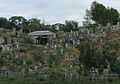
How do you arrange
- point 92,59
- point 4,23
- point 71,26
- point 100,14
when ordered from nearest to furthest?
point 92,59 → point 100,14 → point 71,26 → point 4,23

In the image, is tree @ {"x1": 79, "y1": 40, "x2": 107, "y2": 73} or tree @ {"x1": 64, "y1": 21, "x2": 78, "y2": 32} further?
tree @ {"x1": 64, "y1": 21, "x2": 78, "y2": 32}

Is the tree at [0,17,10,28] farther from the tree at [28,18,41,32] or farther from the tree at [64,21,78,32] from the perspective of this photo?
the tree at [64,21,78,32]

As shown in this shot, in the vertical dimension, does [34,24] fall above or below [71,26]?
above

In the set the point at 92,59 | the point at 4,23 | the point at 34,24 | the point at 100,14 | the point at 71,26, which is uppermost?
the point at 100,14

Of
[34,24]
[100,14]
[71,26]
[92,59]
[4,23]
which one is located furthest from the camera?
[34,24]

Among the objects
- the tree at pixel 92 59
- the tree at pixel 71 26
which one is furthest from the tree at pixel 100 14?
the tree at pixel 92 59

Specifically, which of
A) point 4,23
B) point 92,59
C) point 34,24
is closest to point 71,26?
point 34,24

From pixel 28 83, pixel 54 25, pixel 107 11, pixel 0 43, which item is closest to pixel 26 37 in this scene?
pixel 0 43

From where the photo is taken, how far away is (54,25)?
5416cm

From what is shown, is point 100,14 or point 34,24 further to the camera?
point 34,24

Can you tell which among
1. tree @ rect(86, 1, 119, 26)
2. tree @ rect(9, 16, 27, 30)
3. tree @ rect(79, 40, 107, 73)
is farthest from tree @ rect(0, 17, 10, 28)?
tree @ rect(79, 40, 107, 73)

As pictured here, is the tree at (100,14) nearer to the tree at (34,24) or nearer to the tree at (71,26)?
the tree at (71,26)

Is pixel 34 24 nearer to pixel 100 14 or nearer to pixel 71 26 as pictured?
pixel 71 26

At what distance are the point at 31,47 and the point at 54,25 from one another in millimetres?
17880
